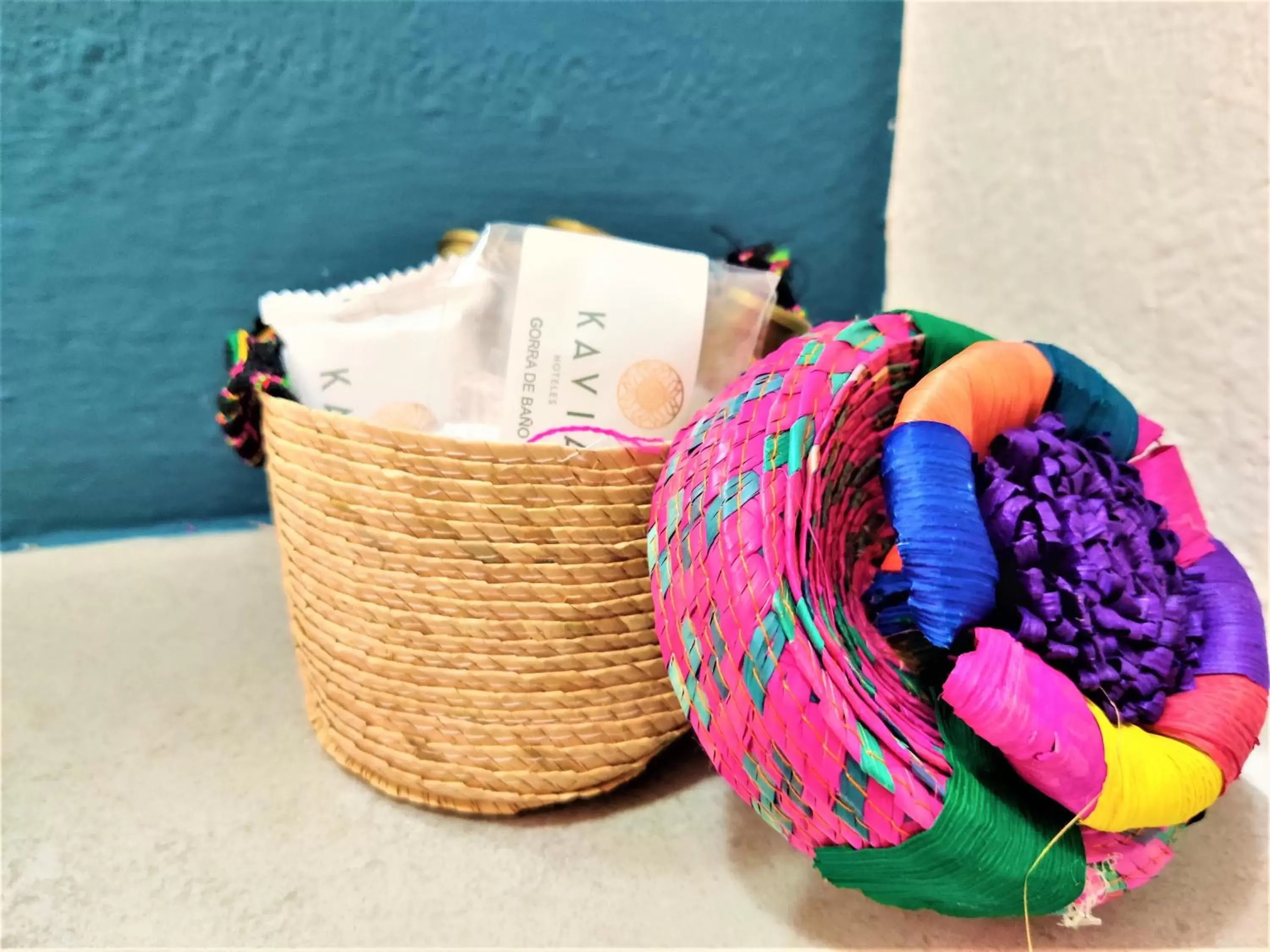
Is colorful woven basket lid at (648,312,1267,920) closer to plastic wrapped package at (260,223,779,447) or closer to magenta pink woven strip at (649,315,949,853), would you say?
magenta pink woven strip at (649,315,949,853)

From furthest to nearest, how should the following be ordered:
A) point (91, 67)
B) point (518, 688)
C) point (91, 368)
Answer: point (91, 368) → point (91, 67) → point (518, 688)

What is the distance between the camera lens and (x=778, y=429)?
0.45 metres

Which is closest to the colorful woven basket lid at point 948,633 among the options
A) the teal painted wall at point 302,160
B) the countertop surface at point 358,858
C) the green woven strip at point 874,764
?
the green woven strip at point 874,764

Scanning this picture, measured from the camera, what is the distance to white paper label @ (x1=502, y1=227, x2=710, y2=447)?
62 cm

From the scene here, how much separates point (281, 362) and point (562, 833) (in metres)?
0.39

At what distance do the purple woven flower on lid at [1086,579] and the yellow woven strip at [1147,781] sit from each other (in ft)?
0.07

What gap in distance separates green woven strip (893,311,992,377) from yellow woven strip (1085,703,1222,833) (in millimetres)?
218

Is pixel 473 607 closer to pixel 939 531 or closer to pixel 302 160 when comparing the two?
pixel 939 531

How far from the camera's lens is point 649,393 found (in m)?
0.62

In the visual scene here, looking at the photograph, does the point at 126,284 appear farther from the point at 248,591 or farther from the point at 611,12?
the point at 611,12

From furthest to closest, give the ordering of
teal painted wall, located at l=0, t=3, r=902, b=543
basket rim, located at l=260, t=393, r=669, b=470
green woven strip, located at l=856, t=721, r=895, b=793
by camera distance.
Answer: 1. teal painted wall, located at l=0, t=3, r=902, b=543
2. basket rim, located at l=260, t=393, r=669, b=470
3. green woven strip, located at l=856, t=721, r=895, b=793

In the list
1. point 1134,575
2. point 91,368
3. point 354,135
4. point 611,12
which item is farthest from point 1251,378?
point 91,368

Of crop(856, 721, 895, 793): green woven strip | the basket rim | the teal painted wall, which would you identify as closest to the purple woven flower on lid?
crop(856, 721, 895, 793): green woven strip

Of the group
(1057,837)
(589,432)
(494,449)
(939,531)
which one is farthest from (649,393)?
(1057,837)
